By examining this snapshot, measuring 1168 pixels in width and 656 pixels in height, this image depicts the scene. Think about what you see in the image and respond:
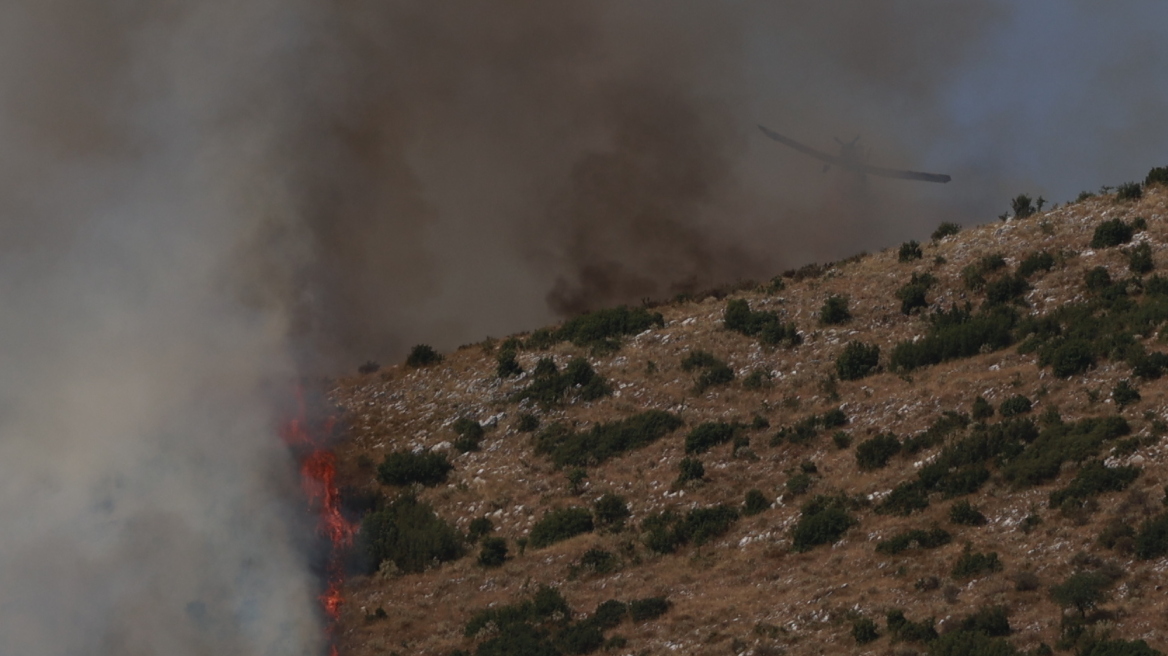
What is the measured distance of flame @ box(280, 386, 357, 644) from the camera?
4428cm

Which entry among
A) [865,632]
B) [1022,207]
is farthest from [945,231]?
[865,632]

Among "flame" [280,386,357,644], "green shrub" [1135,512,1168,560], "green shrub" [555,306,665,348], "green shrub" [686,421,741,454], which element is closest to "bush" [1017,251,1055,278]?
"green shrub" [686,421,741,454]

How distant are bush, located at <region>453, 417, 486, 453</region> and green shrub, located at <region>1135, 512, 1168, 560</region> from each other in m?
25.1

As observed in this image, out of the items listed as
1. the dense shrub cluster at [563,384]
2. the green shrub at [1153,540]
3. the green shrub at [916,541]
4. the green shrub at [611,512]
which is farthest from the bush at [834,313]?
the green shrub at [1153,540]

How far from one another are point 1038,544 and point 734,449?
13289 mm

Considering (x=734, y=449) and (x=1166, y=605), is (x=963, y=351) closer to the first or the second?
(x=734, y=449)

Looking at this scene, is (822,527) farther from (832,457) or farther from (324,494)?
(324,494)

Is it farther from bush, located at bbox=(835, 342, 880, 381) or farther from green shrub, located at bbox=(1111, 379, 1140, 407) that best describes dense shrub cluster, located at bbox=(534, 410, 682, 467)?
green shrub, located at bbox=(1111, 379, 1140, 407)

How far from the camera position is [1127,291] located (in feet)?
160

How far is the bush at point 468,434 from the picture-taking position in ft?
174

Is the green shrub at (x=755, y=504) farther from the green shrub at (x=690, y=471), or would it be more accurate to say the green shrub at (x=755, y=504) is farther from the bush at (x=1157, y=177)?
the bush at (x=1157, y=177)

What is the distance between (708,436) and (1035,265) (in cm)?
1364

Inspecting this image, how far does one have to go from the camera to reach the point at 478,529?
156ft

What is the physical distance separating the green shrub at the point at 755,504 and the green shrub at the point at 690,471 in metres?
2.51
